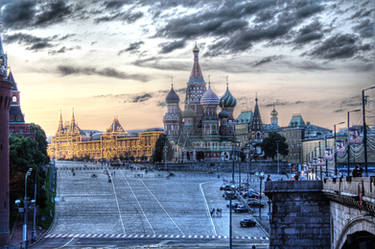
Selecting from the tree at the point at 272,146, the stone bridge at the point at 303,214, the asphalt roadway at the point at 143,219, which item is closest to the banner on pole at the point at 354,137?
the stone bridge at the point at 303,214

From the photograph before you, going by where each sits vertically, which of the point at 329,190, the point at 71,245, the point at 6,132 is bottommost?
the point at 71,245

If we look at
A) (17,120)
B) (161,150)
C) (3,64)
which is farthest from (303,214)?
(161,150)

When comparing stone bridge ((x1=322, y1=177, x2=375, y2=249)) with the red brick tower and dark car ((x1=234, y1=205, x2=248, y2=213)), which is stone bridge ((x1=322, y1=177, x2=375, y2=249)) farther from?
dark car ((x1=234, y1=205, x2=248, y2=213))

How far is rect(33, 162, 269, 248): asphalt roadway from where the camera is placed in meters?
56.9

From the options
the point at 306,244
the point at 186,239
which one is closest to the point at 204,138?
the point at 186,239

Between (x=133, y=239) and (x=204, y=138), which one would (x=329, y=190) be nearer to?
(x=133, y=239)

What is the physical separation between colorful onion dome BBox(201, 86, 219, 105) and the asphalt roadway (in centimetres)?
8343

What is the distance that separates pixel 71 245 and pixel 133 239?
229 inches

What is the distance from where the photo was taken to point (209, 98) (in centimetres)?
19425

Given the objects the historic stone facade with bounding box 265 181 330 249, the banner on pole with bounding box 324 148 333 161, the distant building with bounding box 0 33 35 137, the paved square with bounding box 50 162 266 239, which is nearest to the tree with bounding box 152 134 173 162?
the distant building with bounding box 0 33 35 137

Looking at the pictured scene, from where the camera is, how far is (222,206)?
270 feet

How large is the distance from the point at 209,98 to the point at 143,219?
12479 centimetres

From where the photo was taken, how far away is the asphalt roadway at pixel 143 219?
187 ft

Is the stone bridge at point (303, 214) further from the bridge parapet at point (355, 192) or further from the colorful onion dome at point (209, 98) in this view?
the colorful onion dome at point (209, 98)
